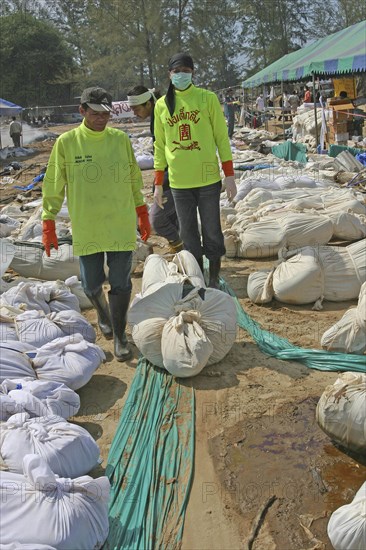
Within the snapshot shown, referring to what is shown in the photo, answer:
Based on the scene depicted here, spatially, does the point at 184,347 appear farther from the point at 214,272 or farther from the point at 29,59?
the point at 29,59

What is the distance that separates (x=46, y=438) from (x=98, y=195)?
Answer: 165 centimetres

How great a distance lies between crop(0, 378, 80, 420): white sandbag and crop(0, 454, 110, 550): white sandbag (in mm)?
551

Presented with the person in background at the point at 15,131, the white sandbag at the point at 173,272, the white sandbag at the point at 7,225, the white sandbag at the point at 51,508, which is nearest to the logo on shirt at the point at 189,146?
the white sandbag at the point at 173,272

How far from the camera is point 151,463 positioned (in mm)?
2754

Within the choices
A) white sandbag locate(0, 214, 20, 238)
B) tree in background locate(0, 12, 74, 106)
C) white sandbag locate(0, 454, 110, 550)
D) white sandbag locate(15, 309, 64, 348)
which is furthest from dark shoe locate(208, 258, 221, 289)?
tree in background locate(0, 12, 74, 106)

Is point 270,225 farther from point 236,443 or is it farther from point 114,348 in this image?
point 236,443

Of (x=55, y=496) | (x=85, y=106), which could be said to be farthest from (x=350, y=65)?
(x=55, y=496)

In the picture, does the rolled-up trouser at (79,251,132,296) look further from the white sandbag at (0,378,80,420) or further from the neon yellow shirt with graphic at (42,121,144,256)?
the white sandbag at (0,378,80,420)

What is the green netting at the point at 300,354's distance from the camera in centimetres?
342

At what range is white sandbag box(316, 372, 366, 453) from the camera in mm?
2582

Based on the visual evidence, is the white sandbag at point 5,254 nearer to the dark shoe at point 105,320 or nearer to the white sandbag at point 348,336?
the dark shoe at point 105,320

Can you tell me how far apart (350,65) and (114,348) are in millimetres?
8605

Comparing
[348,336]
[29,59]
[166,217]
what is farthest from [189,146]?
[29,59]

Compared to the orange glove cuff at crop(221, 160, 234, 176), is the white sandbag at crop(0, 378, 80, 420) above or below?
below
